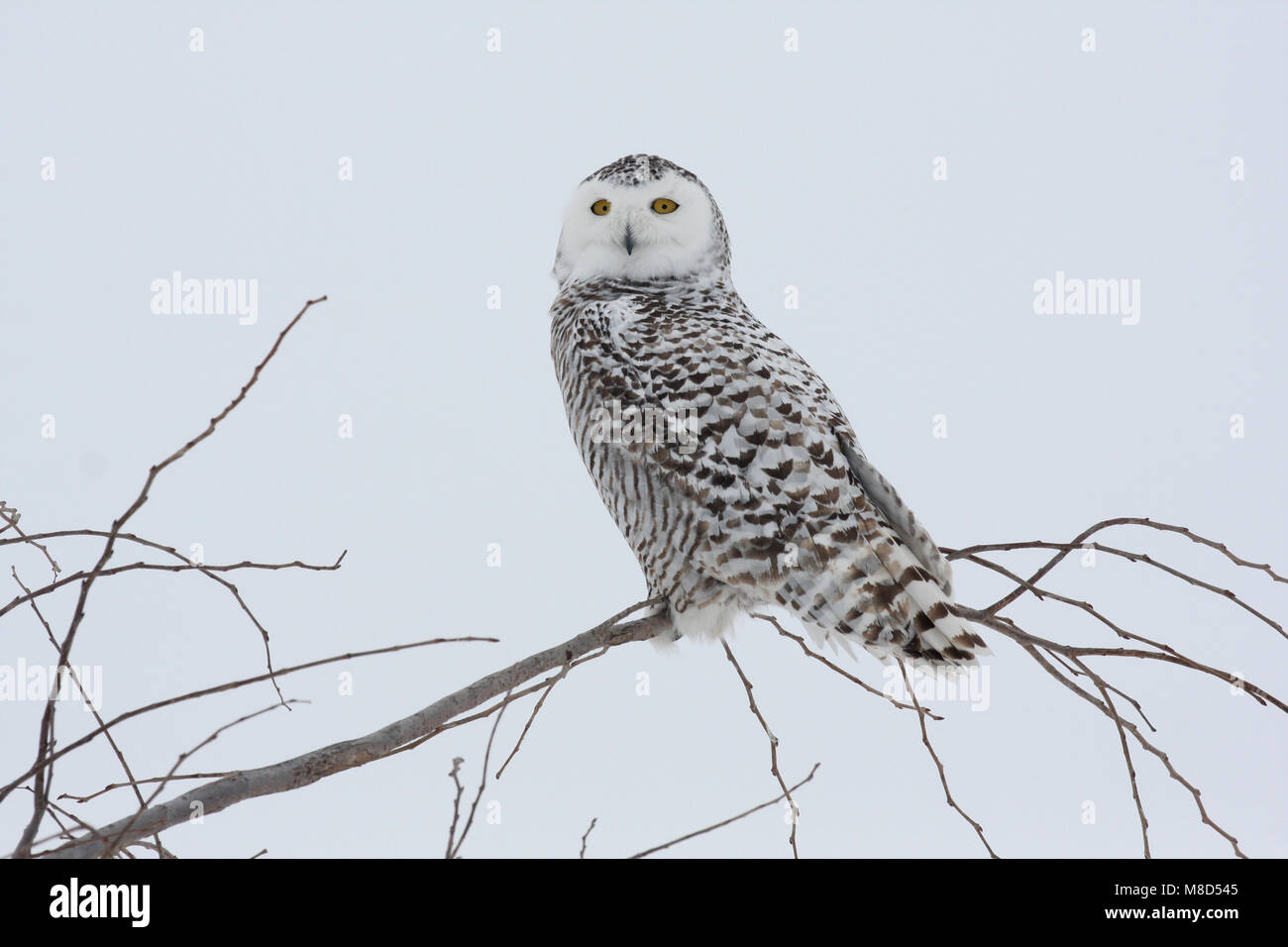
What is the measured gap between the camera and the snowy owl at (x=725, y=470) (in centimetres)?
169

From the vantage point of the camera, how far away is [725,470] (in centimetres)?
178

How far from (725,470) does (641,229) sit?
62 centimetres

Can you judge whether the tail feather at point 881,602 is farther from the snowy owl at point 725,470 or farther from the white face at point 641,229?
the white face at point 641,229

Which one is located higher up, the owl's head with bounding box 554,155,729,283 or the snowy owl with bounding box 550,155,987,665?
the owl's head with bounding box 554,155,729,283

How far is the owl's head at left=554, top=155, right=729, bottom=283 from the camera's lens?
2.09 m

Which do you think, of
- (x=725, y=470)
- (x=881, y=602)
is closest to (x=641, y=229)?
(x=725, y=470)

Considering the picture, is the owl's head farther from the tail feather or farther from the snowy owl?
the tail feather

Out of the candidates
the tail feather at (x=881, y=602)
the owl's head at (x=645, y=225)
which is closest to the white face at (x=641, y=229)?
the owl's head at (x=645, y=225)

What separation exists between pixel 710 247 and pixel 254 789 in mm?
1471

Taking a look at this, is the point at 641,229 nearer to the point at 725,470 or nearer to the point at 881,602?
the point at 725,470

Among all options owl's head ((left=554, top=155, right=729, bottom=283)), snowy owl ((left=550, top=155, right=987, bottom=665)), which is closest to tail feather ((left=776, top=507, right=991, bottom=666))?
snowy owl ((left=550, top=155, right=987, bottom=665))

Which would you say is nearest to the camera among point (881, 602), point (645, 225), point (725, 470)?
point (881, 602)

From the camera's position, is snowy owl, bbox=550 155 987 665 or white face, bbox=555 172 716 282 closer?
snowy owl, bbox=550 155 987 665
